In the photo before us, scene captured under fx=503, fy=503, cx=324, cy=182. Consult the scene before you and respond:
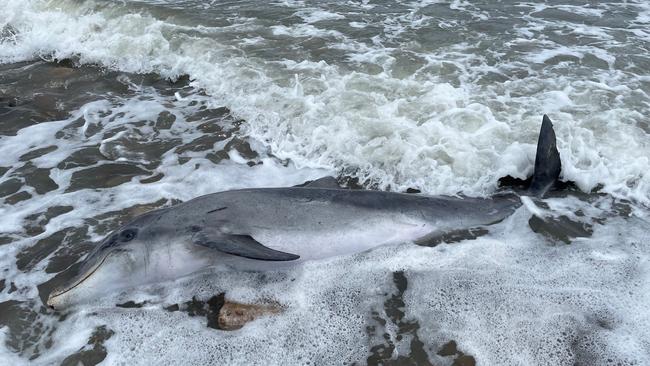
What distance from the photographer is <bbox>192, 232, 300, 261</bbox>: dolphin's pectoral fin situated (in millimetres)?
4324

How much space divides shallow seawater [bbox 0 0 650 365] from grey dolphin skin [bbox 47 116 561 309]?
6.4 inches

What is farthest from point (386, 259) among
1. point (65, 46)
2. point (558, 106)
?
point (65, 46)

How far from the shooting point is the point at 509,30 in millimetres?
10234

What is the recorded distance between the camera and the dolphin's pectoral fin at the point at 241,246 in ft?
14.2

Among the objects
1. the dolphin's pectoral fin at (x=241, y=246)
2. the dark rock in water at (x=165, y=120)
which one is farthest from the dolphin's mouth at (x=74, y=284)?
the dark rock in water at (x=165, y=120)

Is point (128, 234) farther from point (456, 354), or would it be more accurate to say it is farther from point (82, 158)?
point (456, 354)

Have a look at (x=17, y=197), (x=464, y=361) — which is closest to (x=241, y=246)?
(x=464, y=361)

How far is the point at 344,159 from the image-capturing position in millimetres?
6652

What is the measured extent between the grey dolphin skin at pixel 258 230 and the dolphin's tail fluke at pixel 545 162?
0.61 m

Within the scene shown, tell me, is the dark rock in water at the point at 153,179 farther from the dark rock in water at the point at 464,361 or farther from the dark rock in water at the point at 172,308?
the dark rock in water at the point at 464,361

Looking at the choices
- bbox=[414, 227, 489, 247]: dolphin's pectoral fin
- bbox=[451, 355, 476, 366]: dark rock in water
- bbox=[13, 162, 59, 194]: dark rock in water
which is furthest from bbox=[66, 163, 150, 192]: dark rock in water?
bbox=[451, 355, 476, 366]: dark rock in water

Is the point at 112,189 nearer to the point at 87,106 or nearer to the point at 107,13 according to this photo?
the point at 87,106

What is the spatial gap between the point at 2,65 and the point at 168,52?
136 inches

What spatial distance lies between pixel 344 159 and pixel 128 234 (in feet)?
9.66
